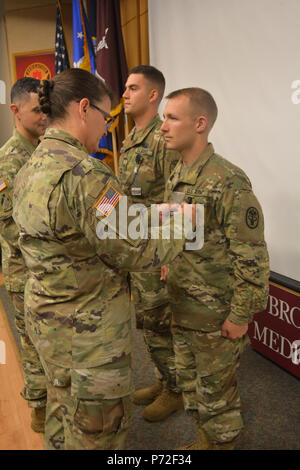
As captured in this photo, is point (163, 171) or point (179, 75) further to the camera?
point (179, 75)

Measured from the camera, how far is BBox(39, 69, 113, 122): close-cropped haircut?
3.64ft

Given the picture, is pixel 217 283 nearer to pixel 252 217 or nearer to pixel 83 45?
pixel 252 217

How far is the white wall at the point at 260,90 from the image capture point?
211cm

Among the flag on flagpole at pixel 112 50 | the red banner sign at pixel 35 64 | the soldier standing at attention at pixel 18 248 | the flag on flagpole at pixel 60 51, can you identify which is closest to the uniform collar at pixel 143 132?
the soldier standing at attention at pixel 18 248

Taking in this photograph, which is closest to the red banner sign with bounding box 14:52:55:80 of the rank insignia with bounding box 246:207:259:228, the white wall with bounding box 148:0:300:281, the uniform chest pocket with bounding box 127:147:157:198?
the white wall with bounding box 148:0:300:281

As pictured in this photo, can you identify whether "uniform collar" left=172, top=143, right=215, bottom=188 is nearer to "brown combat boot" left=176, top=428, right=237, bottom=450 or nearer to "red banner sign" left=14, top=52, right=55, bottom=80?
"brown combat boot" left=176, top=428, right=237, bottom=450

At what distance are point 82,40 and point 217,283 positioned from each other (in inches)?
117

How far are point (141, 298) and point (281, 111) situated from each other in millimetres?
1321

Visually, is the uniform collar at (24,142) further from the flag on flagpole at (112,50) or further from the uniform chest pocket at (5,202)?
the flag on flagpole at (112,50)

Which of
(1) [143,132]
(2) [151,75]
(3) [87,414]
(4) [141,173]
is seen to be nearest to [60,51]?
(2) [151,75]

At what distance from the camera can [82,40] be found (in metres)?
3.51

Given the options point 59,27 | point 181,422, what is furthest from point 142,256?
point 59,27

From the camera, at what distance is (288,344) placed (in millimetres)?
2236

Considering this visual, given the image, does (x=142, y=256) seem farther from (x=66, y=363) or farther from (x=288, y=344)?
(x=288, y=344)
